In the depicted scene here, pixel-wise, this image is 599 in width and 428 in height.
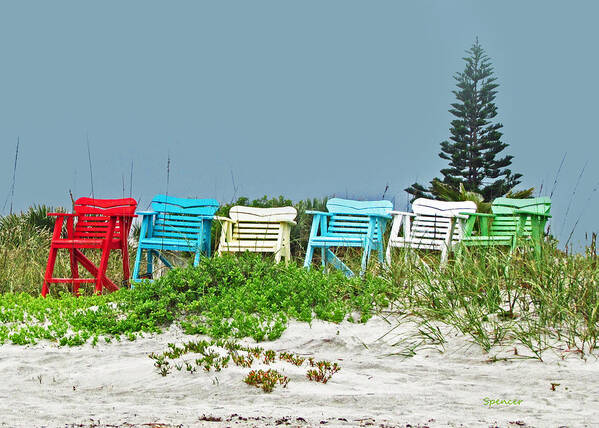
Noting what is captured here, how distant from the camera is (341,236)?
7285 mm

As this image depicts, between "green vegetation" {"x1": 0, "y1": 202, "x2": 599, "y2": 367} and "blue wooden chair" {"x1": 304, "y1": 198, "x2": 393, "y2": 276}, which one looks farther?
"blue wooden chair" {"x1": 304, "y1": 198, "x2": 393, "y2": 276}

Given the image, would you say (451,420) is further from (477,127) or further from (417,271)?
(477,127)

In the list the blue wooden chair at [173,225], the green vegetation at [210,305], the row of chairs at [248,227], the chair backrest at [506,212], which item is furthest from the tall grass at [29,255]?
the chair backrest at [506,212]

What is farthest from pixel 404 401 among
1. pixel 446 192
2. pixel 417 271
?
pixel 446 192

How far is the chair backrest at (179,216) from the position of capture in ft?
24.9

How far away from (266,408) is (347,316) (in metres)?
1.74

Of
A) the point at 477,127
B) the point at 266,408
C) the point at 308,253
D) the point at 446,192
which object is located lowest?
the point at 266,408

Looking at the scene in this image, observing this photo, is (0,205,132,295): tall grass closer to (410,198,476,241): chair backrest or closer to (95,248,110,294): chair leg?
(95,248,110,294): chair leg

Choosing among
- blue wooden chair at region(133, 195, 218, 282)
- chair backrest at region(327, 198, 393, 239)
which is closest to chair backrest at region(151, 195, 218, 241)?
blue wooden chair at region(133, 195, 218, 282)

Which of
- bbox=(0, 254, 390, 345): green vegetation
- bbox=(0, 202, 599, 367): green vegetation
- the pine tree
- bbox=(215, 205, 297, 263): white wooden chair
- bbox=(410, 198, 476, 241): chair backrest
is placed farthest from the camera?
the pine tree

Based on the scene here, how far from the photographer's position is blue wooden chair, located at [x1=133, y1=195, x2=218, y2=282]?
7.21m

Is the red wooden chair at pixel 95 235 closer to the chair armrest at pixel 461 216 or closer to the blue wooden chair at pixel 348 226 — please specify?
the blue wooden chair at pixel 348 226

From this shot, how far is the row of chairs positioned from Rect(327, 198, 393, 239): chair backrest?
1cm

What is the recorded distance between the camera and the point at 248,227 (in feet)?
25.6
